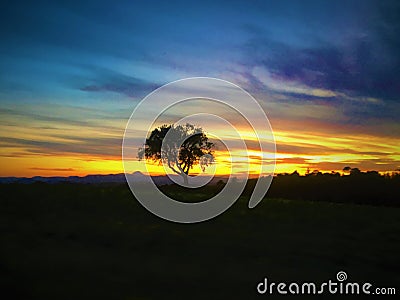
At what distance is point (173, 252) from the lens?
12.5 m

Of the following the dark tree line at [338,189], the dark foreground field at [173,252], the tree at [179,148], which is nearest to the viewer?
the dark foreground field at [173,252]

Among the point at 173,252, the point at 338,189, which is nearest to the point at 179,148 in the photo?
the point at 338,189

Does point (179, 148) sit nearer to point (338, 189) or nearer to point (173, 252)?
point (338, 189)

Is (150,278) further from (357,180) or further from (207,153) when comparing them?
(207,153)

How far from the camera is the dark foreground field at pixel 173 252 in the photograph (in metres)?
8.77

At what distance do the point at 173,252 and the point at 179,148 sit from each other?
167ft

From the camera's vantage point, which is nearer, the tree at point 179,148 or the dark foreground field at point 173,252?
the dark foreground field at point 173,252

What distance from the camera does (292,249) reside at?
1354cm

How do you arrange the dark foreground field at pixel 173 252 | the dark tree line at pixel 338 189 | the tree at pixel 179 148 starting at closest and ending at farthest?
the dark foreground field at pixel 173 252, the dark tree line at pixel 338 189, the tree at pixel 179 148

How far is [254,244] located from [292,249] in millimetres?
1443

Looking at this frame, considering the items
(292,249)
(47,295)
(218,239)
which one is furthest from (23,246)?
(292,249)

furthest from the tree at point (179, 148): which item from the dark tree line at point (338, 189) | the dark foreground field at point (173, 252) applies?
the dark foreground field at point (173, 252)

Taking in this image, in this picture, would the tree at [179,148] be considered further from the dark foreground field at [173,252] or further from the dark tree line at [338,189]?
the dark foreground field at [173,252]

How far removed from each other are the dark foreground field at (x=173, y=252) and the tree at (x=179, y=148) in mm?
40870
